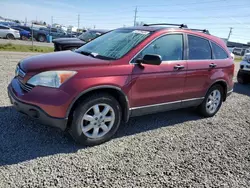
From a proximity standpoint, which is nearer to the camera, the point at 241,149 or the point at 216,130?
the point at 241,149

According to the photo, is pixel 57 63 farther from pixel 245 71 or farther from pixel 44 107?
pixel 245 71

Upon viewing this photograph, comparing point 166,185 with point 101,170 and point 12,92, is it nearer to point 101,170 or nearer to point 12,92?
point 101,170

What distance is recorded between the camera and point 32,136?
3207 mm

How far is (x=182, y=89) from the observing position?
397 centimetres

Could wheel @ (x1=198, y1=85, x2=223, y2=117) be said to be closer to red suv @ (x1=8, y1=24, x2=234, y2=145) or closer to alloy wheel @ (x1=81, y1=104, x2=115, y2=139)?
red suv @ (x1=8, y1=24, x2=234, y2=145)

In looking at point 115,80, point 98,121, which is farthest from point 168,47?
point 98,121

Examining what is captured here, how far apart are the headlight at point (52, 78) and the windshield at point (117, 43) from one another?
0.82 m

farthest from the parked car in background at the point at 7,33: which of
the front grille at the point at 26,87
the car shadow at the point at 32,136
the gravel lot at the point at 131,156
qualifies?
the front grille at the point at 26,87

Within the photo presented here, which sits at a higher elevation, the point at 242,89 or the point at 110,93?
the point at 110,93

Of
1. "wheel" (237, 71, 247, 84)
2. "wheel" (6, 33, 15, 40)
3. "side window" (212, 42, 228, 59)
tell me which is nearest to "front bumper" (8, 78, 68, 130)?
"side window" (212, 42, 228, 59)

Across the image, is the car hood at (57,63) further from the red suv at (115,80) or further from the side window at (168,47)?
the side window at (168,47)

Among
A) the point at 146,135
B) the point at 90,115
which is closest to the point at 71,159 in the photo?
the point at 90,115

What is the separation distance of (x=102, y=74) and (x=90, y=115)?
617 millimetres

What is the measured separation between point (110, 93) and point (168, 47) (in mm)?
1371
